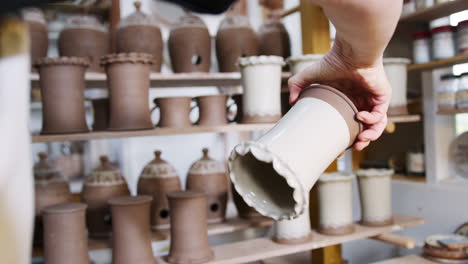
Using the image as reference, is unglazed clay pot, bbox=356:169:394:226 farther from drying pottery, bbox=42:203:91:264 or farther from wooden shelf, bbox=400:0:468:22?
drying pottery, bbox=42:203:91:264

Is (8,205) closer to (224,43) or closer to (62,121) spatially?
(62,121)

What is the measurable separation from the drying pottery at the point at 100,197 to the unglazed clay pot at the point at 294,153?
1.25 meters

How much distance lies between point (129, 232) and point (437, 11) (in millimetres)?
1811

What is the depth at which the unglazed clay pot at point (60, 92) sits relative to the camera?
1.68m

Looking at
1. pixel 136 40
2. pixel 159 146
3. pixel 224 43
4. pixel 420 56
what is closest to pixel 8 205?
pixel 136 40

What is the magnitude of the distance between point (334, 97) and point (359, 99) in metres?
0.18

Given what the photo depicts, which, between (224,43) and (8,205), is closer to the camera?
(8,205)

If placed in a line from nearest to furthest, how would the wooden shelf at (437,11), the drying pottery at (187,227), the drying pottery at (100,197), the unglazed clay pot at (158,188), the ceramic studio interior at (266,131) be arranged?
the ceramic studio interior at (266,131), the drying pottery at (187,227), the drying pottery at (100,197), the unglazed clay pot at (158,188), the wooden shelf at (437,11)

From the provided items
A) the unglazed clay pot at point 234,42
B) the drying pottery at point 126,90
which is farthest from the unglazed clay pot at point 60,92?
the unglazed clay pot at point 234,42

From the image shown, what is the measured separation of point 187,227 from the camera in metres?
1.74

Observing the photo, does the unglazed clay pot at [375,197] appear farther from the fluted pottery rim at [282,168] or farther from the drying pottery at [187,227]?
the fluted pottery rim at [282,168]

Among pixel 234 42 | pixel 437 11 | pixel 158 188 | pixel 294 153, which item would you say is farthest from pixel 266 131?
pixel 437 11

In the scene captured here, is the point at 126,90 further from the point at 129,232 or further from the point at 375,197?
the point at 375,197

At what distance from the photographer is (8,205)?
450 millimetres
